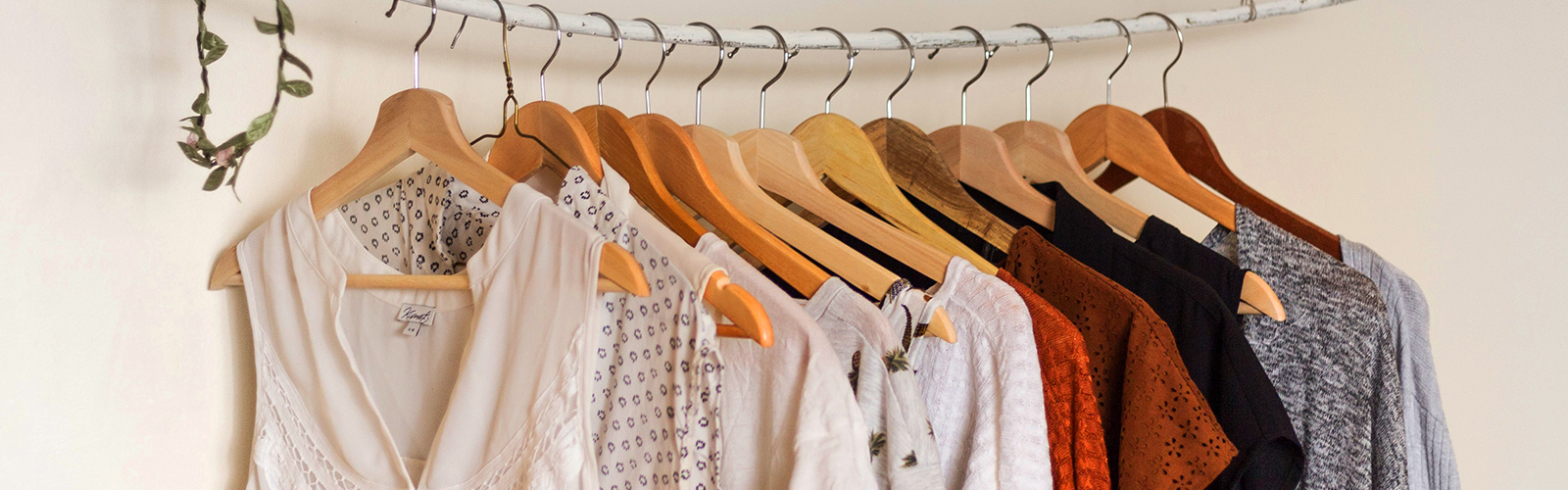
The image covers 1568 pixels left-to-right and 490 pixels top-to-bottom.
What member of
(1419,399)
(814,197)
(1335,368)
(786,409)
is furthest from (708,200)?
(1419,399)

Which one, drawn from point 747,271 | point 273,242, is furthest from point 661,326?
point 273,242

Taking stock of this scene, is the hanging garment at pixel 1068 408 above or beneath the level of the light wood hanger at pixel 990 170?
beneath

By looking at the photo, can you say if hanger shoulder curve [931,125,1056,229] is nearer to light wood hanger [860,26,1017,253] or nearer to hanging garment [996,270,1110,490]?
light wood hanger [860,26,1017,253]

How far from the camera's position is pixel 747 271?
87 centimetres

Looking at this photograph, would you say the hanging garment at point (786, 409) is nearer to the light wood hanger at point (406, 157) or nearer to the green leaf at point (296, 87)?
the light wood hanger at point (406, 157)

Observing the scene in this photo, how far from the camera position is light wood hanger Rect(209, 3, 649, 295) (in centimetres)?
90

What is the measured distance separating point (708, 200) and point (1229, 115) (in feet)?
3.25

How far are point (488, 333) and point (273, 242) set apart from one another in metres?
0.25

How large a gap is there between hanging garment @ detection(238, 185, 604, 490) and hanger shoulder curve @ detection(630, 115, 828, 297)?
6.3 inches

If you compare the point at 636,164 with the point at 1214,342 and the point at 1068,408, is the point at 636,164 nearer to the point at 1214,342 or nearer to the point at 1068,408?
the point at 1068,408

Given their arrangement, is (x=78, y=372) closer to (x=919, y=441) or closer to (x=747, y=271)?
(x=747, y=271)

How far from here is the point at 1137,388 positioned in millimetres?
897

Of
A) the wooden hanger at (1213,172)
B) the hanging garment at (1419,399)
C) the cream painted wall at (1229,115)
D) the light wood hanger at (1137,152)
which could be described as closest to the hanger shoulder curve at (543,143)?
the cream painted wall at (1229,115)

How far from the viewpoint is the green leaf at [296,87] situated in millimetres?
827
